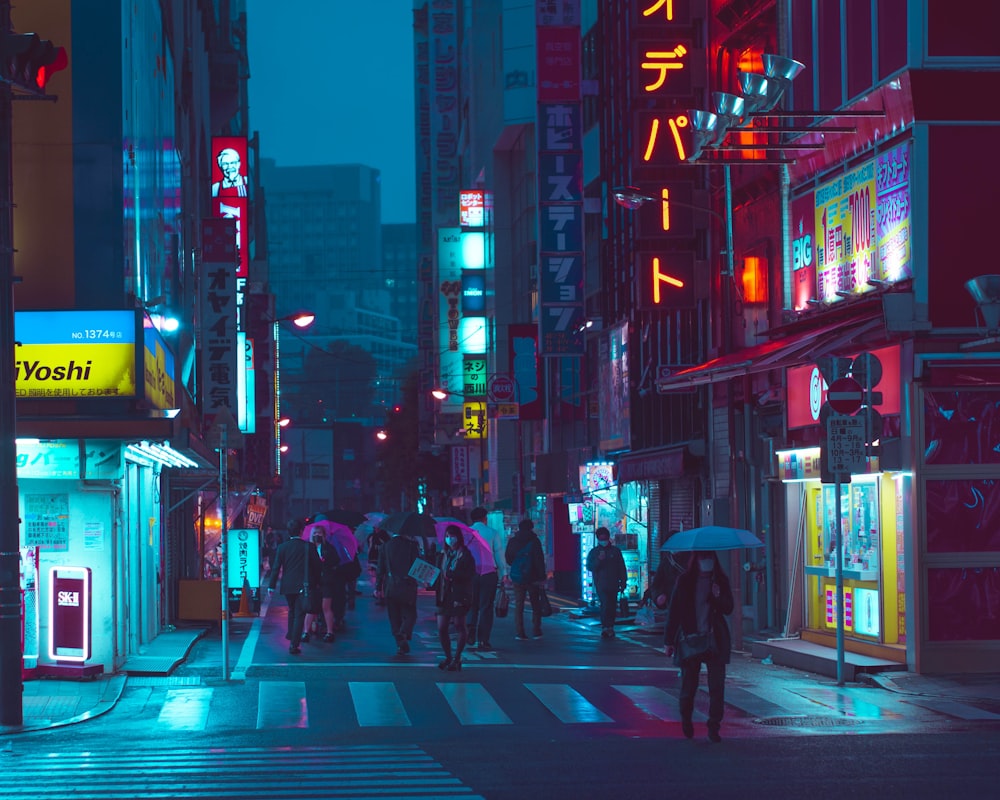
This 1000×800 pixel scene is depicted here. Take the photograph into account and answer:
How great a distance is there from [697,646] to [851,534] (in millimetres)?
8439

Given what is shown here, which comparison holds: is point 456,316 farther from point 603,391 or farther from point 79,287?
point 79,287

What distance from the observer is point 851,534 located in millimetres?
21250

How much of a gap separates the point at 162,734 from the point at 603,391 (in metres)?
25.4

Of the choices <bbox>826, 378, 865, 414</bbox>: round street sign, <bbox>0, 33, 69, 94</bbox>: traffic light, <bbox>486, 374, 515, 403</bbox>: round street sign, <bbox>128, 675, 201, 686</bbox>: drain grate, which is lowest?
<bbox>128, 675, 201, 686</bbox>: drain grate

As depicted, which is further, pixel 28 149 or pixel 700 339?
pixel 700 339

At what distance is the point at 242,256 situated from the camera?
38.4 metres

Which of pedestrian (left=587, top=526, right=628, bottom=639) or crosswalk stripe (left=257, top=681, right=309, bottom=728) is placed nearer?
crosswalk stripe (left=257, top=681, right=309, bottom=728)

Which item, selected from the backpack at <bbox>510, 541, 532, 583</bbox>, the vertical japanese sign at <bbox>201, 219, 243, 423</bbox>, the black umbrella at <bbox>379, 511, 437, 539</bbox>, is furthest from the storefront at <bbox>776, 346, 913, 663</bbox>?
the vertical japanese sign at <bbox>201, 219, 243, 423</bbox>

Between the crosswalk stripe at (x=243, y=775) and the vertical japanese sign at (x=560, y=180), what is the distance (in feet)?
93.8

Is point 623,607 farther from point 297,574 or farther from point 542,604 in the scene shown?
point 297,574

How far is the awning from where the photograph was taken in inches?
765

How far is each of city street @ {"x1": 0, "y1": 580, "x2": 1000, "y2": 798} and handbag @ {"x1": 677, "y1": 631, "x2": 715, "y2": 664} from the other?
699 mm

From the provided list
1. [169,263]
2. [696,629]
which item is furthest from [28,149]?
[696,629]

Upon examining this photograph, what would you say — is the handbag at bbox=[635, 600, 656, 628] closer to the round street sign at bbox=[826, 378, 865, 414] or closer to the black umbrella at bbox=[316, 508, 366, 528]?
the black umbrella at bbox=[316, 508, 366, 528]
